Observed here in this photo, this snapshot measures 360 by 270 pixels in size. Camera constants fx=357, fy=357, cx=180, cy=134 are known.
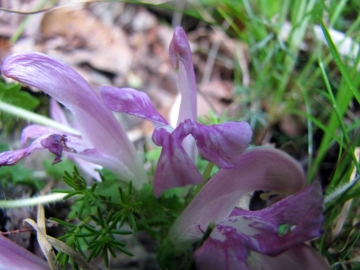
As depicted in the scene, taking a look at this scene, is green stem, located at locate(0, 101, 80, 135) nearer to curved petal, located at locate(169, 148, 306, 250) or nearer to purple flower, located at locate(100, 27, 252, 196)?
purple flower, located at locate(100, 27, 252, 196)

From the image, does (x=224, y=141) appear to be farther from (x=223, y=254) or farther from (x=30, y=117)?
(x=30, y=117)

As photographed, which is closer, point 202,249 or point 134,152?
point 202,249

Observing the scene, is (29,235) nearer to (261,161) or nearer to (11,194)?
(11,194)

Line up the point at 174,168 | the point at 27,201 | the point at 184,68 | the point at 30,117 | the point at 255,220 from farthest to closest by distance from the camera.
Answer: the point at 30,117 < the point at 27,201 < the point at 184,68 < the point at 255,220 < the point at 174,168

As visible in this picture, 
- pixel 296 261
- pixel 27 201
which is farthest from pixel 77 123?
pixel 296 261

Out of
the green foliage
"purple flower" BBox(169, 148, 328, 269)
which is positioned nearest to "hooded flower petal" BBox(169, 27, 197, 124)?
"purple flower" BBox(169, 148, 328, 269)

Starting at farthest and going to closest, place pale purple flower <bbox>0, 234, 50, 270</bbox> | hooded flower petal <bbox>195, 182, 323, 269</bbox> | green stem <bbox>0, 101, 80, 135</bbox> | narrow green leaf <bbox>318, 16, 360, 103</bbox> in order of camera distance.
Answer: green stem <bbox>0, 101, 80, 135</bbox>
narrow green leaf <bbox>318, 16, 360, 103</bbox>
pale purple flower <bbox>0, 234, 50, 270</bbox>
hooded flower petal <bbox>195, 182, 323, 269</bbox>

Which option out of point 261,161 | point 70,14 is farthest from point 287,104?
point 70,14
